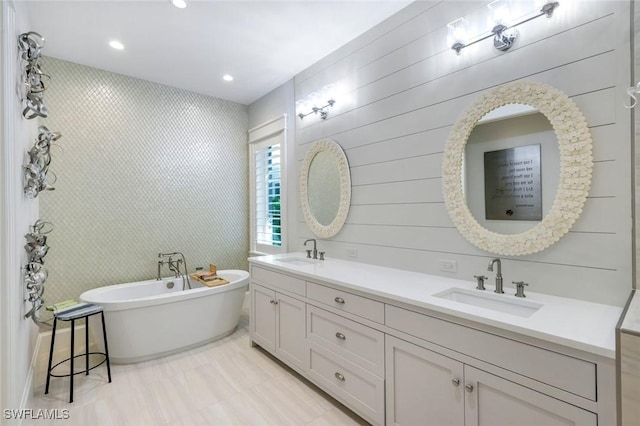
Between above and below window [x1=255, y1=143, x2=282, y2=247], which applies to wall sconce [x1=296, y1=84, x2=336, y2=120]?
above

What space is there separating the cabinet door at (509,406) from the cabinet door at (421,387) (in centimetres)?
5

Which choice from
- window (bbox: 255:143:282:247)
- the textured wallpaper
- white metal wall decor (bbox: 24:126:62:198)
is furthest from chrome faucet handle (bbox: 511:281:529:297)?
the textured wallpaper

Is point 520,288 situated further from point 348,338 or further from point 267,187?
point 267,187

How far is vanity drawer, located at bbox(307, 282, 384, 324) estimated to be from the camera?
5.96 feet

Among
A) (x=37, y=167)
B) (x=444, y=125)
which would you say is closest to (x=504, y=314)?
(x=444, y=125)

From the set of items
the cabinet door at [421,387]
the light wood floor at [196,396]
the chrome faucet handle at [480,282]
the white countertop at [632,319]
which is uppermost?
the white countertop at [632,319]

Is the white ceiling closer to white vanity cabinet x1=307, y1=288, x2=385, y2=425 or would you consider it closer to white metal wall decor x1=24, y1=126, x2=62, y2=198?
white metal wall decor x1=24, y1=126, x2=62, y2=198

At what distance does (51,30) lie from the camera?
106 inches

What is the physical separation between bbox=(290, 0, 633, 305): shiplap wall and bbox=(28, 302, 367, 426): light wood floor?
1204 mm

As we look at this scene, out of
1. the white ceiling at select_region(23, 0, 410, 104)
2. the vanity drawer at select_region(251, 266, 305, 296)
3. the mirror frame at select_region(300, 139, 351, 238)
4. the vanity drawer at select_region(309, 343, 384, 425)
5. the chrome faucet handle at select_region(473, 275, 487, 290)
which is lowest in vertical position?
the vanity drawer at select_region(309, 343, 384, 425)

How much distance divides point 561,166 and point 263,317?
8.55 ft

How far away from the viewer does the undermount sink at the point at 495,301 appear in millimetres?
1544

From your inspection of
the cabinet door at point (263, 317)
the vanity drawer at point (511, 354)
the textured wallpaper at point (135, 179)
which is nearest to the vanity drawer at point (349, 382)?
the vanity drawer at point (511, 354)

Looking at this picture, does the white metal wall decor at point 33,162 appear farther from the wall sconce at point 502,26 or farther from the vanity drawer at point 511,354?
the wall sconce at point 502,26
